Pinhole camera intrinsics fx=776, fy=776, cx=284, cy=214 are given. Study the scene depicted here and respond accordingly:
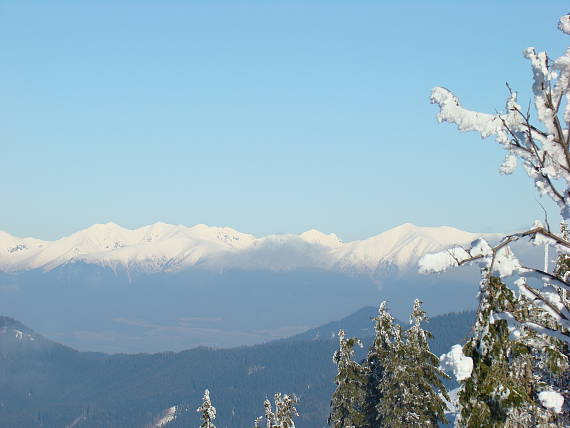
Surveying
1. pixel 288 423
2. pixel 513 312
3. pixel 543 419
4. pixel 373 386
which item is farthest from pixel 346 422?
pixel 513 312

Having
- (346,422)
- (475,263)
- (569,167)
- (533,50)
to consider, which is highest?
(533,50)

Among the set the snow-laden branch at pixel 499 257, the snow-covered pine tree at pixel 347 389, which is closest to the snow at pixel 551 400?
the snow-laden branch at pixel 499 257

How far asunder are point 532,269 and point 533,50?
1.56 meters

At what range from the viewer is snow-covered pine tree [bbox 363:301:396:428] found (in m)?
31.6

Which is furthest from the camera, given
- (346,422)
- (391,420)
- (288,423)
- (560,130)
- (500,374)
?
(346,422)

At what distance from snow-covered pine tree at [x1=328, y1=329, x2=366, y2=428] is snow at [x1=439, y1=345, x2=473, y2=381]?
89.1 ft

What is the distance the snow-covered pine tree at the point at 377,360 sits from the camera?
31.6m

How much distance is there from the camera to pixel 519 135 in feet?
17.7

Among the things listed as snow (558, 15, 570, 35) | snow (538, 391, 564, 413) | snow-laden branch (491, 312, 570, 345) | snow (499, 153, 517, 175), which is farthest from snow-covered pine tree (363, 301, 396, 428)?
snow (558, 15, 570, 35)

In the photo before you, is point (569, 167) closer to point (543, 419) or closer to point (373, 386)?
point (543, 419)

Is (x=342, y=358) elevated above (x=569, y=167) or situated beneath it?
situated beneath

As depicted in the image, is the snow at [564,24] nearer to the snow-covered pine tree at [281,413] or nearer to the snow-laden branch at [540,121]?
the snow-laden branch at [540,121]

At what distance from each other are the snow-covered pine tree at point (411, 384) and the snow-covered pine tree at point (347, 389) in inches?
53.8

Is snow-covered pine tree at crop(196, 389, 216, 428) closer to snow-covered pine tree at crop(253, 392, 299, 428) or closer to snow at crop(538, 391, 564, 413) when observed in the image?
snow-covered pine tree at crop(253, 392, 299, 428)
